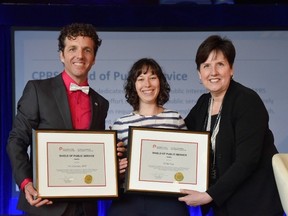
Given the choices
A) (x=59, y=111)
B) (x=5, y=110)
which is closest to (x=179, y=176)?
(x=59, y=111)

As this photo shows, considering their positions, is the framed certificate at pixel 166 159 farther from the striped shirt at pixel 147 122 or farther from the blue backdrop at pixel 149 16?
the blue backdrop at pixel 149 16

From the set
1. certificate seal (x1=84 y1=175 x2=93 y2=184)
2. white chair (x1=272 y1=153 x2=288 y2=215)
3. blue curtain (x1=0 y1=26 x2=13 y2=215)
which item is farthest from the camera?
blue curtain (x1=0 y1=26 x2=13 y2=215)

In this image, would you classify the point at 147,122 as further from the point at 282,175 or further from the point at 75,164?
the point at 282,175

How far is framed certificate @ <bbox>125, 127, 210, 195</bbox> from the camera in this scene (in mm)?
2814

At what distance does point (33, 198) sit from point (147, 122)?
0.76 metres

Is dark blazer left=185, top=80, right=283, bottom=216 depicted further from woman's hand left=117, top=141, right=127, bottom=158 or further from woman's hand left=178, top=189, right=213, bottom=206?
woman's hand left=117, top=141, right=127, bottom=158

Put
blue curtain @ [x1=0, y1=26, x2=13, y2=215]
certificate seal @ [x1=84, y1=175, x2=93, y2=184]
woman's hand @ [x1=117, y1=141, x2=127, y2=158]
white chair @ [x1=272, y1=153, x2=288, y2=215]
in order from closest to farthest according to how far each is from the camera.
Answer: white chair @ [x1=272, y1=153, x2=288, y2=215], certificate seal @ [x1=84, y1=175, x2=93, y2=184], woman's hand @ [x1=117, y1=141, x2=127, y2=158], blue curtain @ [x1=0, y1=26, x2=13, y2=215]

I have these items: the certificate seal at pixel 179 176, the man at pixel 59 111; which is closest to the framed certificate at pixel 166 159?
the certificate seal at pixel 179 176

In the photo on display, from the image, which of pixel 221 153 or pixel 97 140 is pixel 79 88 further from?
pixel 221 153

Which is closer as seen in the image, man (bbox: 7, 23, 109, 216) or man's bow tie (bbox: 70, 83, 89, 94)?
man (bbox: 7, 23, 109, 216)

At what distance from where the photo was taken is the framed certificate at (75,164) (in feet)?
8.86

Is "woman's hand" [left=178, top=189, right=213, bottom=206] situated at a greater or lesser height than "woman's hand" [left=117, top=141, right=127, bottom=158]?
lesser

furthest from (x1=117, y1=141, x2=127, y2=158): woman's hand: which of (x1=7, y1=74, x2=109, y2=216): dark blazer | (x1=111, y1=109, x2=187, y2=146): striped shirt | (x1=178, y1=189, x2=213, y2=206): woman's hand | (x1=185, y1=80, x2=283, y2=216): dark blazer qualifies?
(x1=185, y1=80, x2=283, y2=216): dark blazer

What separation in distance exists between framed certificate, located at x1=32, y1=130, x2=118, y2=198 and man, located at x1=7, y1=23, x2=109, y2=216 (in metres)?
0.07
